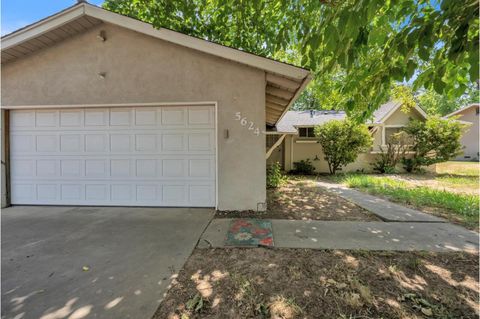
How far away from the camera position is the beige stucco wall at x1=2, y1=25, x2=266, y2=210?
5.14 metres

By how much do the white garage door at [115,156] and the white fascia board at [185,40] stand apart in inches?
49.3

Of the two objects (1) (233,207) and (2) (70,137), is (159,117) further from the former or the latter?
(1) (233,207)

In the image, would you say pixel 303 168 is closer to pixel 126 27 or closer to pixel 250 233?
pixel 250 233

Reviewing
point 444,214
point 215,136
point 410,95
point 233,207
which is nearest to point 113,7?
point 215,136

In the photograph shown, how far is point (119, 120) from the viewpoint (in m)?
5.60

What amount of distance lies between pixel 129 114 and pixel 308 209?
495cm

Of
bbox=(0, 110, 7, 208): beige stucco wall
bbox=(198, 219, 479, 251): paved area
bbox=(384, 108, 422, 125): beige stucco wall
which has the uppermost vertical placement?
bbox=(384, 108, 422, 125): beige stucco wall

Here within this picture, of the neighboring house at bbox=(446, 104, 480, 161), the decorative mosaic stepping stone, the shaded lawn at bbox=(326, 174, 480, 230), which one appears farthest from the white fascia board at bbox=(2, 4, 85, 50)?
the neighboring house at bbox=(446, 104, 480, 161)

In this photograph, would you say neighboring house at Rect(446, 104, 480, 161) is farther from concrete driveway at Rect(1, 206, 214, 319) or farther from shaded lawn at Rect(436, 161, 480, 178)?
concrete driveway at Rect(1, 206, 214, 319)

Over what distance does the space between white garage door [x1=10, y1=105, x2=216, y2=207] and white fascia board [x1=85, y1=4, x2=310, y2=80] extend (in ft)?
4.11

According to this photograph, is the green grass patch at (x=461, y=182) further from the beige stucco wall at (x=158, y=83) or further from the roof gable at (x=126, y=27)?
the beige stucco wall at (x=158, y=83)

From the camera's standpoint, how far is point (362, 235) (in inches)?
154

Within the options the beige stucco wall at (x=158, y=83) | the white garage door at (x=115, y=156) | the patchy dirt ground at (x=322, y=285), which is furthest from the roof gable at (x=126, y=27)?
the patchy dirt ground at (x=322, y=285)

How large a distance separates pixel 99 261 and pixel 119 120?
358 centimetres
